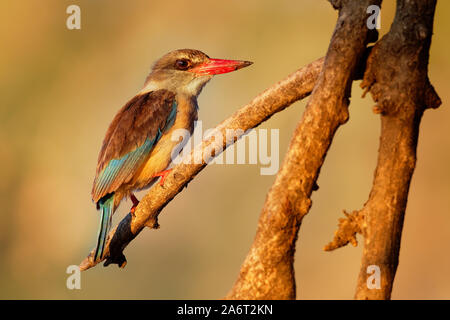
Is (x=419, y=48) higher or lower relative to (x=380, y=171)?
higher

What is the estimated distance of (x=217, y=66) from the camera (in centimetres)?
450

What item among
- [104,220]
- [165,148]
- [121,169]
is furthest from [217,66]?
[104,220]

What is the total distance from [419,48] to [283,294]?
957 mm

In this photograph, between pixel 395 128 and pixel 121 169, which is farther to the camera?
pixel 121 169

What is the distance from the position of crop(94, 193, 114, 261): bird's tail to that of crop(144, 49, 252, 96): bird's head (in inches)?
37.4

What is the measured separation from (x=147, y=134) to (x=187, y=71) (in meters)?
0.68

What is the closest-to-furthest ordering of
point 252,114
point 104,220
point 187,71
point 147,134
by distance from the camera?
point 252,114
point 104,220
point 147,134
point 187,71

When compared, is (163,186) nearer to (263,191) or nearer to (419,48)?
(419,48)

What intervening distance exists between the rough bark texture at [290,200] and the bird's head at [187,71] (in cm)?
233

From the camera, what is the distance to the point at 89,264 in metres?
3.46

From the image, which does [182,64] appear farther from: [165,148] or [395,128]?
[395,128]
